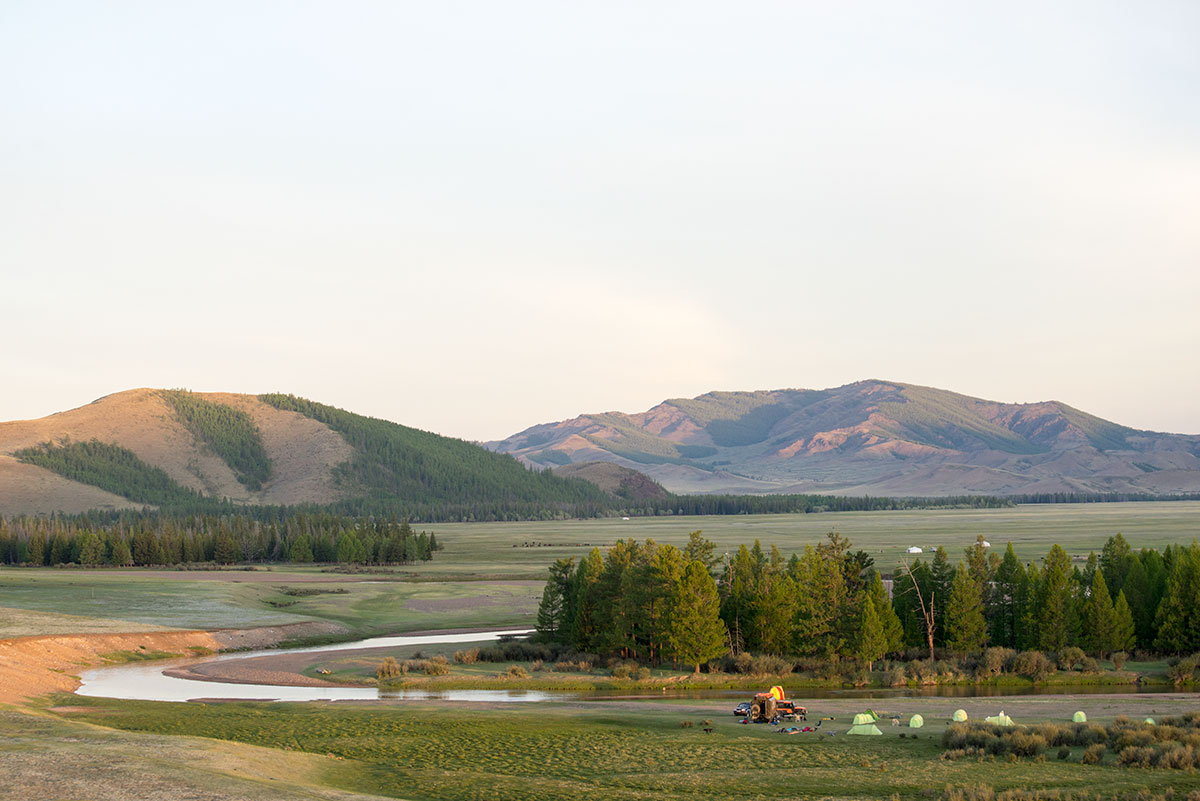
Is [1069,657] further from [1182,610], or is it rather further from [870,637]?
[870,637]

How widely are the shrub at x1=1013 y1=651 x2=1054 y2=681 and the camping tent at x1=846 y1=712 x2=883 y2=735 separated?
23.6 meters

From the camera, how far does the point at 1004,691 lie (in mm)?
61594

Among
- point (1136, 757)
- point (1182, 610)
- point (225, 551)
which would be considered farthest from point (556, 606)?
point (225, 551)

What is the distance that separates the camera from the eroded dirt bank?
60.4m

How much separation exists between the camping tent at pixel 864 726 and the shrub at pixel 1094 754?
855cm

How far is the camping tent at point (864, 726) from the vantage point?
147 ft

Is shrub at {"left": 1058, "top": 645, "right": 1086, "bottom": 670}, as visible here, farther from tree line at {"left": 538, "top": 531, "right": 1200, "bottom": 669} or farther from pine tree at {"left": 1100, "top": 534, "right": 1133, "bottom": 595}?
pine tree at {"left": 1100, "top": 534, "right": 1133, "bottom": 595}

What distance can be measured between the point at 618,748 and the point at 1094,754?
17.7 metres

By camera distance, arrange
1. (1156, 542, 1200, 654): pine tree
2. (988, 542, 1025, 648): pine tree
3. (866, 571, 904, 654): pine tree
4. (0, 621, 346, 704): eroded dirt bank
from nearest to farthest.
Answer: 1. (0, 621, 346, 704): eroded dirt bank
2. (866, 571, 904, 654): pine tree
3. (1156, 542, 1200, 654): pine tree
4. (988, 542, 1025, 648): pine tree

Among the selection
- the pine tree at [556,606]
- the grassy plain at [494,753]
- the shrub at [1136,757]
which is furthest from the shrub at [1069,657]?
the pine tree at [556,606]

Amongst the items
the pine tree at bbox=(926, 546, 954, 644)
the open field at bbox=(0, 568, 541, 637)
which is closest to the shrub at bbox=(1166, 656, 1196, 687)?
the pine tree at bbox=(926, 546, 954, 644)

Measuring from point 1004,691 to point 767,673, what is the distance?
13.8 metres

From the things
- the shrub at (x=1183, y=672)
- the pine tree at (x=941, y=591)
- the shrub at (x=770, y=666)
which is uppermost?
the pine tree at (x=941, y=591)

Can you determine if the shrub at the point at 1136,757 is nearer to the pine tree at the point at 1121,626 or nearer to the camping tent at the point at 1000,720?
the camping tent at the point at 1000,720
